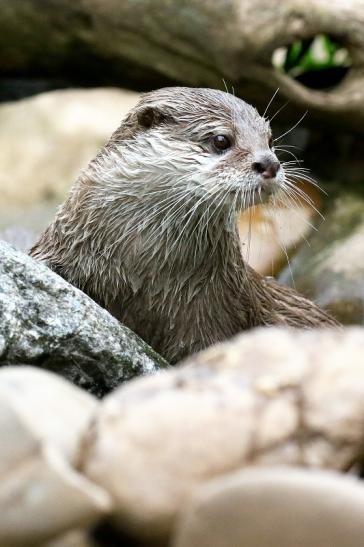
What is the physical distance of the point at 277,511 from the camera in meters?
1.35

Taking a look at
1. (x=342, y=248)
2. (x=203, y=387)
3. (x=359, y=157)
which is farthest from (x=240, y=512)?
(x=359, y=157)

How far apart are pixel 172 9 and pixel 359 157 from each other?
1.53 m

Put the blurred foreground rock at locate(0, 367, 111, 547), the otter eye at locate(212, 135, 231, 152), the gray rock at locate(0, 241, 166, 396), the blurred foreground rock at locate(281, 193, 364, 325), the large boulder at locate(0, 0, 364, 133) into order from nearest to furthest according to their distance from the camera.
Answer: the blurred foreground rock at locate(0, 367, 111, 547), the gray rock at locate(0, 241, 166, 396), the otter eye at locate(212, 135, 231, 152), the blurred foreground rock at locate(281, 193, 364, 325), the large boulder at locate(0, 0, 364, 133)

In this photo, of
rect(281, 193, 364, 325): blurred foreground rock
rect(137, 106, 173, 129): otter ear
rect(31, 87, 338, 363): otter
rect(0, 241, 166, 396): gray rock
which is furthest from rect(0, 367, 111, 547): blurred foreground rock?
rect(281, 193, 364, 325): blurred foreground rock

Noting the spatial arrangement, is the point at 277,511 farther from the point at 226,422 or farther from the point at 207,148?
the point at 207,148

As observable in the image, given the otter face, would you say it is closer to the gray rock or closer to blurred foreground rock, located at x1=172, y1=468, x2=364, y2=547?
the gray rock

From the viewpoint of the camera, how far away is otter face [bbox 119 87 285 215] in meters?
3.50

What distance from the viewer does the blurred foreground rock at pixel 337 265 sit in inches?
220

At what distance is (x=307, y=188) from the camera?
21.5ft

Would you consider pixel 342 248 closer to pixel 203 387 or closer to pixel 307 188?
pixel 307 188

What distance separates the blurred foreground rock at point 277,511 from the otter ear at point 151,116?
249 cm

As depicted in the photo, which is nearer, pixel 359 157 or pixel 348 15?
pixel 348 15

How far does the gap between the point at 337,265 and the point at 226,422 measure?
4370 millimetres

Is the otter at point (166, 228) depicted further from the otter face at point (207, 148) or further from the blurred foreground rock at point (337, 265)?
the blurred foreground rock at point (337, 265)
